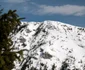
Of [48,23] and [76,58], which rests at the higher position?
[48,23]

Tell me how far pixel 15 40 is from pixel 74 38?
7.27 meters

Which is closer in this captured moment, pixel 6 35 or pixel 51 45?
pixel 6 35

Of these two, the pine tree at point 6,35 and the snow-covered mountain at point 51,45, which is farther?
the snow-covered mountain at point 51,45

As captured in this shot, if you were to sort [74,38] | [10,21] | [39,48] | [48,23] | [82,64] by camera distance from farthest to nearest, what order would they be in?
1. [48,23]
2. [74,38]
3. [39,48]
4. [82,64]
5. [10,21]

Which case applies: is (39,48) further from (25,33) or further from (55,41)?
(25,33)

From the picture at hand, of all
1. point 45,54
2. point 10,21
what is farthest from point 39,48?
point 10,21

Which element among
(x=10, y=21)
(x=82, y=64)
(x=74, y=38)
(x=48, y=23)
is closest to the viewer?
(x=10, y=21)

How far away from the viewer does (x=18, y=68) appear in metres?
27.2

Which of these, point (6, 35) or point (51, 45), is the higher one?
point (6, 35)

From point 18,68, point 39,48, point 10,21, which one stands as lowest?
point 18,68

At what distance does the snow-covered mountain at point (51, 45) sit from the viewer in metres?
26.2

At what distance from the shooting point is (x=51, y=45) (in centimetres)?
2906

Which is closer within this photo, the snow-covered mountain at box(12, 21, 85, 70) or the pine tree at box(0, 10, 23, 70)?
the pine tree at box(0, 10, 23, 70)

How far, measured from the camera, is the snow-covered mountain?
26.2m
